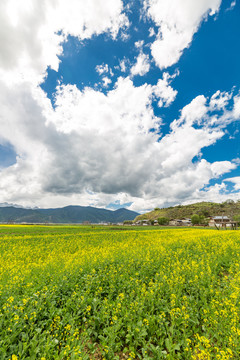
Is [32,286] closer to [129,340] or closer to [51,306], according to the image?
[51,306]

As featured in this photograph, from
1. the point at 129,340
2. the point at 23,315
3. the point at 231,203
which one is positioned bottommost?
the point at 129,340

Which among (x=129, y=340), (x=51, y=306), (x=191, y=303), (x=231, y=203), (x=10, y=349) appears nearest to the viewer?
(x=10, y=349)

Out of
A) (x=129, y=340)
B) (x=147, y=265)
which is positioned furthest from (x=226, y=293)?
(x=129, y=340)

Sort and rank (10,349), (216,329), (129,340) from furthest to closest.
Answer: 1. (216,329)
2. (129,340)
3. (10,349)

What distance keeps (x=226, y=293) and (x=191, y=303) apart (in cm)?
200

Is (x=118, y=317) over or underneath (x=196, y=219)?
underneath

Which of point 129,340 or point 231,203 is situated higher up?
point 231,203

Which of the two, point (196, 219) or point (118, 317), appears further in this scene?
point (196, 219)

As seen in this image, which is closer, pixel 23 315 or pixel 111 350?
pixel 111 350

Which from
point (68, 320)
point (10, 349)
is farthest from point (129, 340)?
point (10, 349)

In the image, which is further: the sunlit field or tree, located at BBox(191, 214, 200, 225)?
tree, located at BBox(191, 214, 200, 225)

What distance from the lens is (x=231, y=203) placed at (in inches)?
6245

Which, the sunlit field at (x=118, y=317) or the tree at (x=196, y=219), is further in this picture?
the tree at (x=196, y=219)

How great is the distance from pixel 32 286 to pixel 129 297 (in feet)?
13.9
